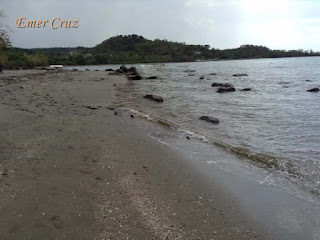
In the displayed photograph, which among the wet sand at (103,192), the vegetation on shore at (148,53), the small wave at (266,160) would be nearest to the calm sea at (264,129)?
the small wave at (266,160)

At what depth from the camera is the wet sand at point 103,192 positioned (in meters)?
4.07

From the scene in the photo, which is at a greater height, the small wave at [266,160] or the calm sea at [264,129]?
the small wave at [266,160]

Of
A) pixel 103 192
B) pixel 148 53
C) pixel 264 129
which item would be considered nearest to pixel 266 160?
pixel 264 129

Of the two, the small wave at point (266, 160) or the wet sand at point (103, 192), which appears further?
the small wave at point (266, 160)

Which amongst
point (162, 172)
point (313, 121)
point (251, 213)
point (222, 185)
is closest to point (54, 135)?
point (162, 172)

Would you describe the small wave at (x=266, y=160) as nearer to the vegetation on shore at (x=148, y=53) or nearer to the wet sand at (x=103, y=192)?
the wet sand at (x=103, y=192)

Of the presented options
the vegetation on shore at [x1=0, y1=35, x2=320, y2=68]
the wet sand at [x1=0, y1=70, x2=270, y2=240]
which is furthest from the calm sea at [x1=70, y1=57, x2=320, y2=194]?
the vegetation on shore at [x1=0, y1=35, x2=320, y2=68]

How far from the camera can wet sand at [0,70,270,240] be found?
4066 mm

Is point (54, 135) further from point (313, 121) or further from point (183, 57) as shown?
point (183, 57)

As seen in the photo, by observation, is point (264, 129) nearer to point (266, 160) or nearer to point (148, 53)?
point (266, 160)

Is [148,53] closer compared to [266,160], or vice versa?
[266,160]

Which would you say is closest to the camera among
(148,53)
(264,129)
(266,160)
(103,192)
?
(103,192)

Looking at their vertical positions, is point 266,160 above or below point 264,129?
above

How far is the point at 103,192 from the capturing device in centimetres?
514
